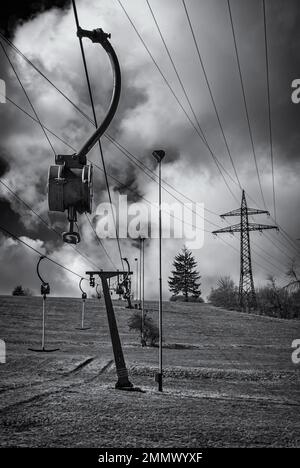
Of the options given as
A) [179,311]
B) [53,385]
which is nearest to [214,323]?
[179,311]

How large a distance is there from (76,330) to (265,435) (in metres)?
31.3

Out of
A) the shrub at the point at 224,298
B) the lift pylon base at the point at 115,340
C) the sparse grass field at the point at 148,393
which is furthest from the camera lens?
the shrub at the point at 224,298

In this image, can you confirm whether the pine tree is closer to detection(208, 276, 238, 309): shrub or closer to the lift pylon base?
detection(208, 276, 238, 309): shrub

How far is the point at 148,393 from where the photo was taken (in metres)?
13.0

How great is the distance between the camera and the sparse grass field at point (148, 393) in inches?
295

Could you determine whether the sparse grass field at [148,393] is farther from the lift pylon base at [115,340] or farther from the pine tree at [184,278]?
the pine tree at [184,278]

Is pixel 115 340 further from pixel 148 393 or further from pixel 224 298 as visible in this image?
pixel 224 298

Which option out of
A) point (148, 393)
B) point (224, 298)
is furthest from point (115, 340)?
point (224, 298)

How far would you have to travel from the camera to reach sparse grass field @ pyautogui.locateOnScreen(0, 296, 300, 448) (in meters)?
7.50

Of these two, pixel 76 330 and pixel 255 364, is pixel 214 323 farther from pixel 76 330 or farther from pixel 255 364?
pixel 255 364

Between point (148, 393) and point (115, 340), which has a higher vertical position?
point (115, 340)

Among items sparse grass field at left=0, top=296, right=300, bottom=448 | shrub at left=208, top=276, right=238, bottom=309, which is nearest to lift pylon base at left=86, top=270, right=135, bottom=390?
sparse grass field at left=0, top=296, right=300, bottom=448

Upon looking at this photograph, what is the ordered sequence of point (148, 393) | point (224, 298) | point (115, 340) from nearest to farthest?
1. point (148, 393)
2. point (115, 340)
3. point (224, 298)

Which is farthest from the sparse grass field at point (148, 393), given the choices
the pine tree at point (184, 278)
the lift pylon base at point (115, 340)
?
the pine tree at point (184, 278)
